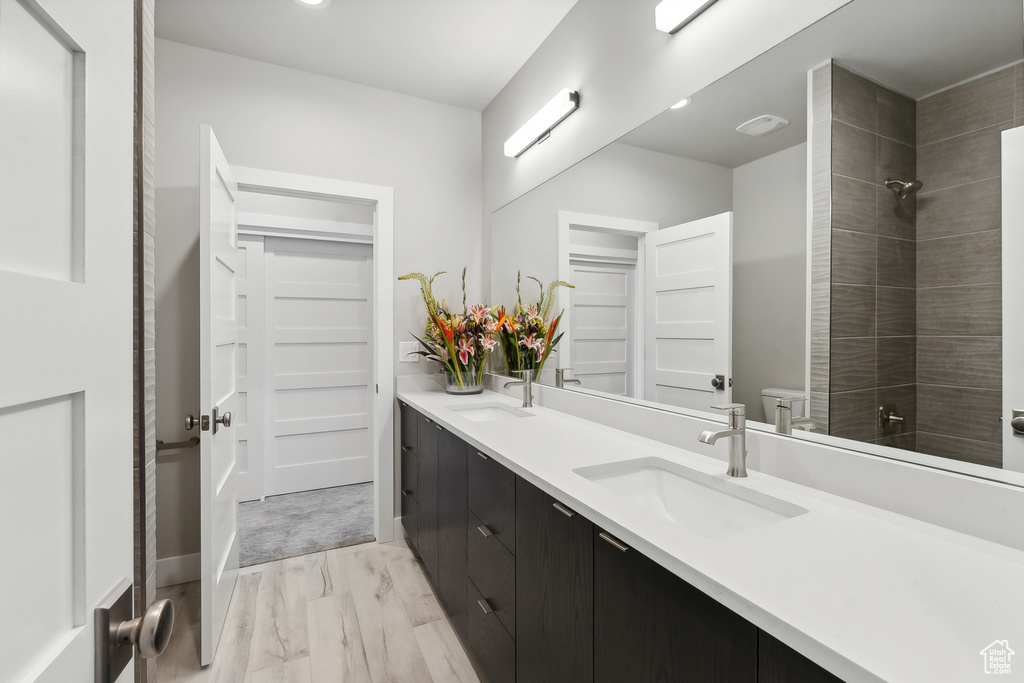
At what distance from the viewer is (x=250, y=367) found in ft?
10.8

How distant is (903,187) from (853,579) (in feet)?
2.52

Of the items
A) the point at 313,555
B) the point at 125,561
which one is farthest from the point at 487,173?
the point at 125,561

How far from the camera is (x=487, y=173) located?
298 centimetres

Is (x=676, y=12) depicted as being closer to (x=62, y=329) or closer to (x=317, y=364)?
(x=62, y=329)

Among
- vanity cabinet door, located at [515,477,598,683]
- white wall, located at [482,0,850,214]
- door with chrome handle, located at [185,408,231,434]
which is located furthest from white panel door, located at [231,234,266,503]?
vanity cabinet door, located at [515,477,598,683]

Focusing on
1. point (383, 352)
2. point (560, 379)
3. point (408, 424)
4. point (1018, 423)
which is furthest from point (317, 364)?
point (1018, 423)

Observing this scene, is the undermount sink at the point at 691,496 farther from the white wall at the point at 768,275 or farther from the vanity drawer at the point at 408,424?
the vanity drawer at the point at 408,424

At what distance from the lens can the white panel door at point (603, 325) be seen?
69.7 inches

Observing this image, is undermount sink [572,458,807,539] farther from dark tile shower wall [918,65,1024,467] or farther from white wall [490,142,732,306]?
white wall [490,142,732,306]

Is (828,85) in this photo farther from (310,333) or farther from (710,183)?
(310,333)

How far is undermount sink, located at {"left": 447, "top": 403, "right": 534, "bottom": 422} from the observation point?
2.31 metres

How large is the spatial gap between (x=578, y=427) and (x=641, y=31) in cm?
143

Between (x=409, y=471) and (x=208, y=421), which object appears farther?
(x=409, y=471)

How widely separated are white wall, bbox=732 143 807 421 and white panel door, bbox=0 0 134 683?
128 cm
